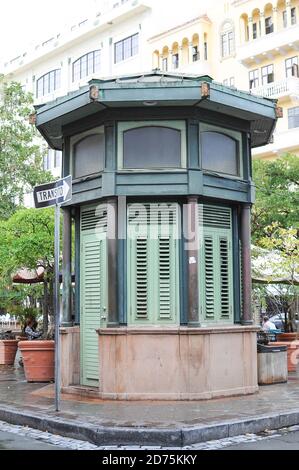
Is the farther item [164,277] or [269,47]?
[269,47]

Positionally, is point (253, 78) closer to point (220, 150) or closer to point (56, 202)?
point (220, 150)

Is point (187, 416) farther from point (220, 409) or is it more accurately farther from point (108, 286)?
point (108, 286)

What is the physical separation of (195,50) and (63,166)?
31950mm

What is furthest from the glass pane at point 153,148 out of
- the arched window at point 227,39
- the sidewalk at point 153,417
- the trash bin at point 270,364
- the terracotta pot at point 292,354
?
the arched window at point 227,39

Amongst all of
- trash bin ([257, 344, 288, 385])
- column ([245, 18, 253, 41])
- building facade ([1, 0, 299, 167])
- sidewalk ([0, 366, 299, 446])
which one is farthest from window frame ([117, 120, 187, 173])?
column ([245, 18, 253, 41])

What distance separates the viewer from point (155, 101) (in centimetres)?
974

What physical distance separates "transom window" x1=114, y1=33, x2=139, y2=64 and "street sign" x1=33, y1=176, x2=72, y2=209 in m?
37.0

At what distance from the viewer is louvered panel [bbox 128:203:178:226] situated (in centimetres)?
1013

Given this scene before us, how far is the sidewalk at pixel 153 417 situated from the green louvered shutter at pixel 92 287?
708 mm

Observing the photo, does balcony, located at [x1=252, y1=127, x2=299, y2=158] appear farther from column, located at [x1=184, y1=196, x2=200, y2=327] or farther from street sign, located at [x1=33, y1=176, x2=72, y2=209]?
street sign, located at [x1=33, y1=176, x2=72, y2=209]

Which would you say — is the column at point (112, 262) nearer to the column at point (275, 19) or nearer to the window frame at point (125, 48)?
the column at point (275, 19)

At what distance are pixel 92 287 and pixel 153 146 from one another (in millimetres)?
2630

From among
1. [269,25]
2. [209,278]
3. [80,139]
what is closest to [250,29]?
[269,25]

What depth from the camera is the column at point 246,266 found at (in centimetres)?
1061
